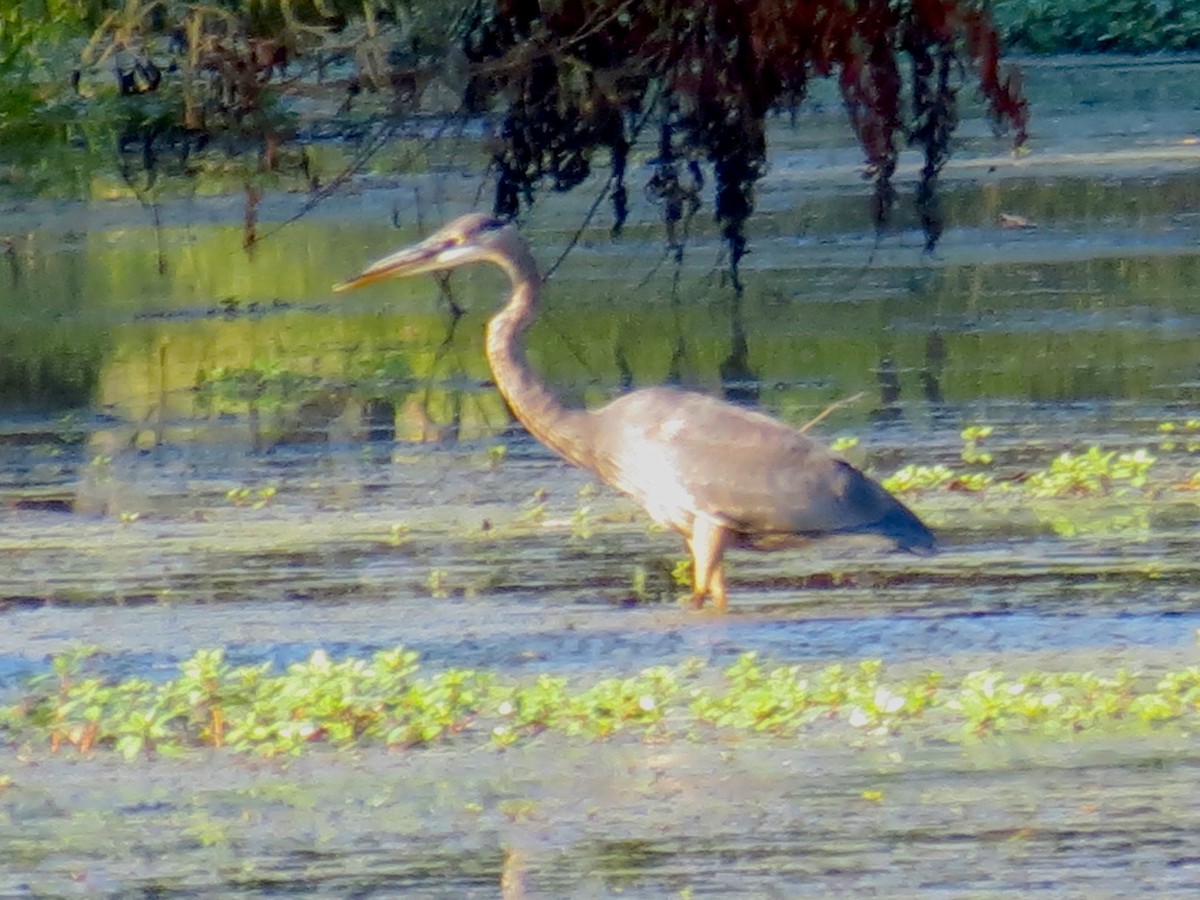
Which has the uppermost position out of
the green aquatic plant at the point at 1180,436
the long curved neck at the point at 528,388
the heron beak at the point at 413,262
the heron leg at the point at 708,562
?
the heron beak at the point at 413,262

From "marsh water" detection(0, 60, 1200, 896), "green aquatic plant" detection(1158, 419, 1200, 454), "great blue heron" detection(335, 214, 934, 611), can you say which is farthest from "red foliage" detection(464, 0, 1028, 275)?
"great blue heron" detection(335, 214, 934, 611)

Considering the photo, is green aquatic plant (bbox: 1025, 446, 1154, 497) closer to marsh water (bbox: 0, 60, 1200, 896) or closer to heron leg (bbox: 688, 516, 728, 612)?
marsh water (bbox: 0, 60, 1200, 896)

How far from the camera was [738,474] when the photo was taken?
7230 mm

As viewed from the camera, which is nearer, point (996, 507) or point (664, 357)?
point (996, 507)

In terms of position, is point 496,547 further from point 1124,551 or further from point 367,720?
point 367,720

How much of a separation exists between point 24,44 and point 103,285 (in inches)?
72.6

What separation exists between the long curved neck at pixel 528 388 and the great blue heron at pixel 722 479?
0.01 metres

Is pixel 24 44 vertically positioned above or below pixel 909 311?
above

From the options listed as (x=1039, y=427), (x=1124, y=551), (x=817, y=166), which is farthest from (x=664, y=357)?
(x=817, y=166)

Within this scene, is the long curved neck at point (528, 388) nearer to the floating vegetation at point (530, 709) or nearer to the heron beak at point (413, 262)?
the heron beak at point (413, 262)

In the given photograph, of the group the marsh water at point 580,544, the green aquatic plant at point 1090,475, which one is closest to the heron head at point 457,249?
the marsh water at point 580,544

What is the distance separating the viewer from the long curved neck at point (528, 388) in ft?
24.9

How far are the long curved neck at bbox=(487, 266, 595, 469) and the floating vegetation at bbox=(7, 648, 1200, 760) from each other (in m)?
1.71

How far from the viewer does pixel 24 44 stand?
14.2 metres
